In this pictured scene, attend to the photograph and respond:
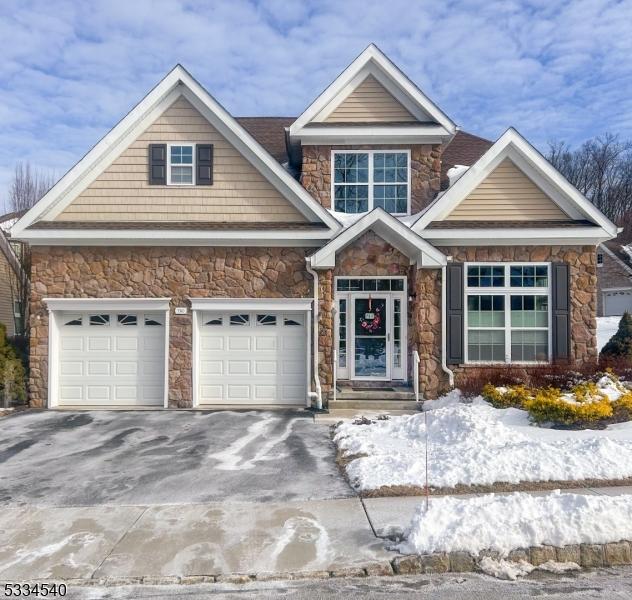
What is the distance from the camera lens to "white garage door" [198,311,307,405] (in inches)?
Result: 461

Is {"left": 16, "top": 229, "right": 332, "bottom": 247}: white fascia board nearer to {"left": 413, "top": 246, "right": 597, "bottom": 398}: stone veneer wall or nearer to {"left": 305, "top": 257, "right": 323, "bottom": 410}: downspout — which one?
{"left": 305, "top": 257, "right": 323, "bottom": 410}: downspout

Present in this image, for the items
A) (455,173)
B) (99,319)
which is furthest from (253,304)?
(455,173)

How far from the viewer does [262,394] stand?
11.7m

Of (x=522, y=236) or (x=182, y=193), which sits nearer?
(x=522, y=236)

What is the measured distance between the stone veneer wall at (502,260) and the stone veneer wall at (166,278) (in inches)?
111

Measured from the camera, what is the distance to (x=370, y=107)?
41.8 ft

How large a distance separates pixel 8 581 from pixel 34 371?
8.50 meters

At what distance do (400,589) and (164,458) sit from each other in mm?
4787

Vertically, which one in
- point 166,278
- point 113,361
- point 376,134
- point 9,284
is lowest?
point 113,361

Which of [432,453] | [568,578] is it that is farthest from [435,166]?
[568,578]

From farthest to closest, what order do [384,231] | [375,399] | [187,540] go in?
[384,231] → [375,399] → [187,540]

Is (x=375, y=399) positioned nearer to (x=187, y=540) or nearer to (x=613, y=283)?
(x=187, y=540)

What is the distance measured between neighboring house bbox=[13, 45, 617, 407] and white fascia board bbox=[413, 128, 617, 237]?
1.3 inches

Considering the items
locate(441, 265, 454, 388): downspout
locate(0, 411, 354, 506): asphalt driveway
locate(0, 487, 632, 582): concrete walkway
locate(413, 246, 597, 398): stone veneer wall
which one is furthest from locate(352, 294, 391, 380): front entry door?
locate(0, 487, 632, 582): concrete walkway
